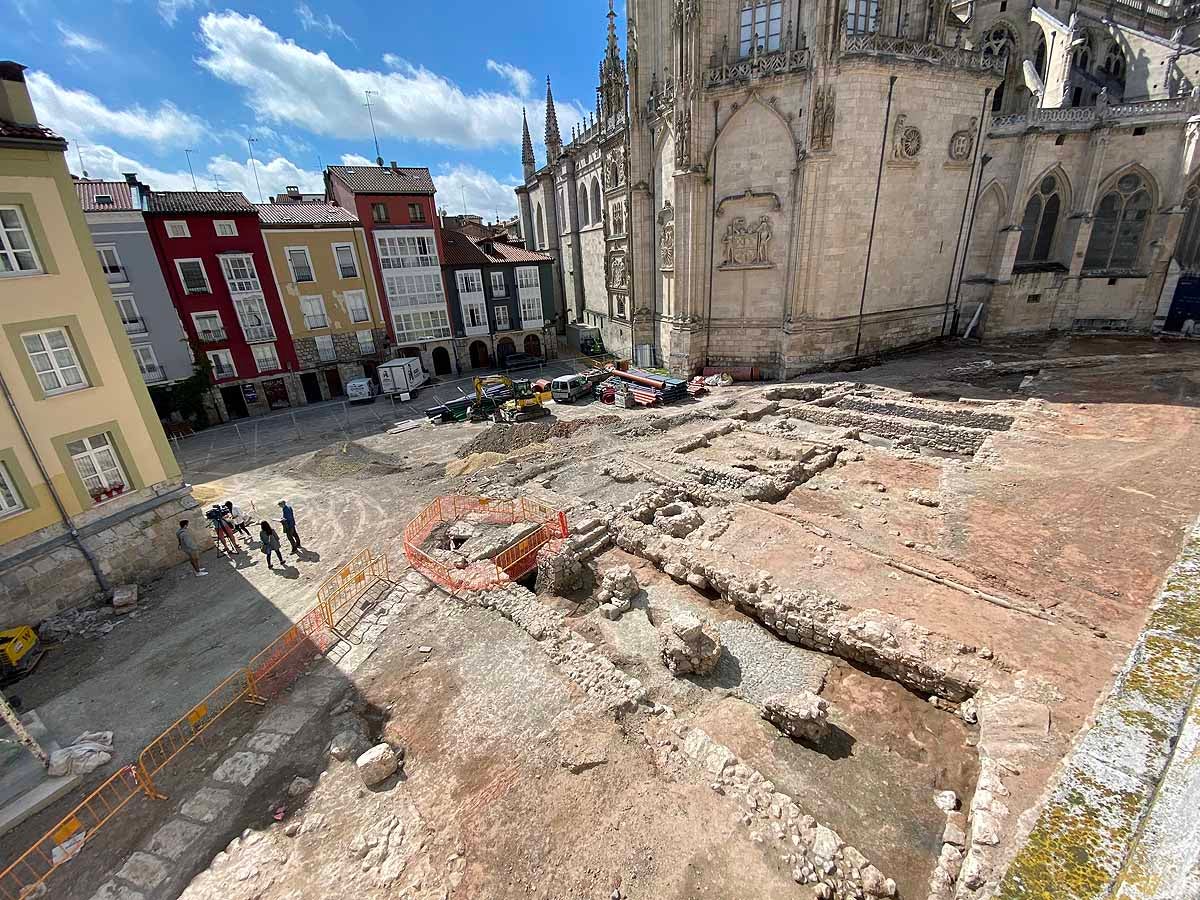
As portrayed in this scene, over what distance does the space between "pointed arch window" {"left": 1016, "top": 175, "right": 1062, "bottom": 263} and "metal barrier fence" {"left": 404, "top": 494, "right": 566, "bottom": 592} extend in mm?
34732

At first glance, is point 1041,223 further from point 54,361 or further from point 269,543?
point 54,361

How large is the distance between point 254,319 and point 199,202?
6.95 m

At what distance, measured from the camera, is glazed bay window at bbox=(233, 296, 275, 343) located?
30047mm

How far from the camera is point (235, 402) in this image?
31438mm

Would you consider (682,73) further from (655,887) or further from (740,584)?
(655,887)

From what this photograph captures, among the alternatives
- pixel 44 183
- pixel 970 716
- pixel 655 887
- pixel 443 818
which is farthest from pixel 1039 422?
pixel 44 183

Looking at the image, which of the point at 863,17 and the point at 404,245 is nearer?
the point at 863,17

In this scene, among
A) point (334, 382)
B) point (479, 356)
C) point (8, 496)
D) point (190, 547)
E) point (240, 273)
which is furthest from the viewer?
point (479, 356)

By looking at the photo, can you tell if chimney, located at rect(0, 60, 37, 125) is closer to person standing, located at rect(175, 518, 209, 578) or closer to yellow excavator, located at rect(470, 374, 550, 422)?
person standing, located at rect(175, 518, 209, 578)

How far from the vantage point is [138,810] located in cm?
764

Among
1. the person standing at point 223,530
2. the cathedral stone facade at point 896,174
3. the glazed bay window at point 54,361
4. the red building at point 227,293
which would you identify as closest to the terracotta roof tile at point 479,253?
the cathedral stone facade at point 896,174

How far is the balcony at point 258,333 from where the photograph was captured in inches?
1201

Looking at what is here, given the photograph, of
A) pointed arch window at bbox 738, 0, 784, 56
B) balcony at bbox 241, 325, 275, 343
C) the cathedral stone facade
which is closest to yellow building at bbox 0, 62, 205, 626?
balcony at bbox 241, 325, 275, 343

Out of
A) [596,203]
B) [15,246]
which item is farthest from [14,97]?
[596,203]
